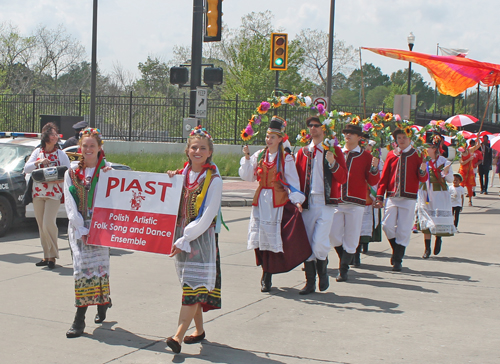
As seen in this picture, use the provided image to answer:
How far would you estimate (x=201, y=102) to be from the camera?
13.7 m

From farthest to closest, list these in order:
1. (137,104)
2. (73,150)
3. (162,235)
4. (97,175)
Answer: (137,104) < (73,150) < (97,175) < (162,235)

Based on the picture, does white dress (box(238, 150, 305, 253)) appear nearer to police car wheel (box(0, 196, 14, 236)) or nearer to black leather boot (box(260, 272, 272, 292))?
black leather boot (box(260, 272, 272, 292))

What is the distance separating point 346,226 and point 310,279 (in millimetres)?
1112

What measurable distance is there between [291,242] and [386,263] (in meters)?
2.63

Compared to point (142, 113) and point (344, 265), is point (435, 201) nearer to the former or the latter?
point (344, 265)

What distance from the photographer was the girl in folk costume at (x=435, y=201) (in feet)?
30.6

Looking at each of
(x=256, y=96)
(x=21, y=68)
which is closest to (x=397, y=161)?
(x=256, y=96)

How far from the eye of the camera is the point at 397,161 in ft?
28.2

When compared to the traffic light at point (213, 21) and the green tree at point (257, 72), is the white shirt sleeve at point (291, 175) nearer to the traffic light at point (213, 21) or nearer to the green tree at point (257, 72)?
the traffic light at point (213, 21)

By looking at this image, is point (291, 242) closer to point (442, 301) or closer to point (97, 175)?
point (442, 301)

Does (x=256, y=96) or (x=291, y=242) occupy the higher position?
(x=256, y=96)

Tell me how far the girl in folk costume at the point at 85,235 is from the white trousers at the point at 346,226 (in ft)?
10.6

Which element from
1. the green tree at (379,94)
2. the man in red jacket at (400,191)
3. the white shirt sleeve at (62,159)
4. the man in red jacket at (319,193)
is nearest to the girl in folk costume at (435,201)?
the man in red jacket at (400,191)

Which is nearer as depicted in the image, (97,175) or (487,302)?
(97,175)
